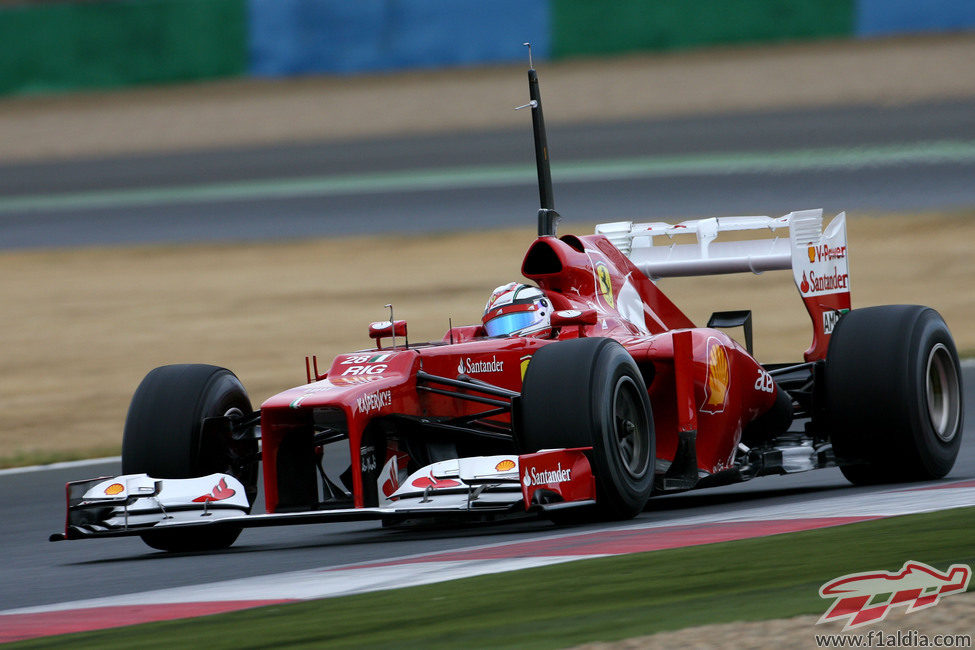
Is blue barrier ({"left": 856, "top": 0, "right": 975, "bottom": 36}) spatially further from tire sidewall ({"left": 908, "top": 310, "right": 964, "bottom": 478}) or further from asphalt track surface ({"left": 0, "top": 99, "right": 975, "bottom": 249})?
tire sidewall ({"left": 908, "top": 310, "right": 964, "bottom": 478})

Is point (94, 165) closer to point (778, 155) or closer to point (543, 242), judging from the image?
point (778, 155)

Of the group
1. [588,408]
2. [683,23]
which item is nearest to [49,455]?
[588,408]

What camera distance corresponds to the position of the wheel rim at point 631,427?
28.4 feet

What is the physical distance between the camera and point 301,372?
17.1 metres

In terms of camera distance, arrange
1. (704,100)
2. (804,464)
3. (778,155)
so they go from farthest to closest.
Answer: (704,100)
(778,155)
(804,464)

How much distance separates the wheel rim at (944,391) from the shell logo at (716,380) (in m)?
1.38

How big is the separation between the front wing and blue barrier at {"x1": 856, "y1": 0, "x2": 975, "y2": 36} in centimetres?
2788

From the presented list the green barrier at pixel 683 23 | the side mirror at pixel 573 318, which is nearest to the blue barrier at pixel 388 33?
the green barrier at pixel 683 23

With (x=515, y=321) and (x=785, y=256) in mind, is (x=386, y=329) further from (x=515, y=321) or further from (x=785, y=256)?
(x=785, y=256)

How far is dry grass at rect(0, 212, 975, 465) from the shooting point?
672 inches

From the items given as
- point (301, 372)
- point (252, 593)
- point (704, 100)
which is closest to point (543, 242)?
point (252, 593)

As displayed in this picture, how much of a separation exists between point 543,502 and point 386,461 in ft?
3.52

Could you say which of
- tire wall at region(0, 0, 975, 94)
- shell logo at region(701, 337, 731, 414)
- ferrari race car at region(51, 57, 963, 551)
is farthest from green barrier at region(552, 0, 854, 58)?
shell logo at region(701, 337, 731, 414)

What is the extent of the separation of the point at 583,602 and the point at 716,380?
3.54 meters
